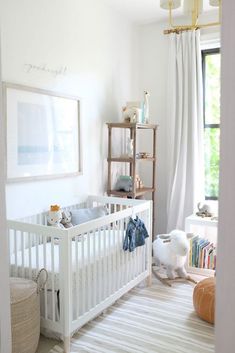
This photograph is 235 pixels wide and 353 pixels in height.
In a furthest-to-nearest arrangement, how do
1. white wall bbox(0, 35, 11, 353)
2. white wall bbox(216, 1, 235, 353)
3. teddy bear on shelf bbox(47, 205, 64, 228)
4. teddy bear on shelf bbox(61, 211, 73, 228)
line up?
teddy bear on shelf bbox(61, 211, 73, 228)
teddy bear on shelf bbox(47, 205, 64, 228)
white wall bbox(0, 35, 11, 353)
white wall bbox(216, 1, 235, 353)

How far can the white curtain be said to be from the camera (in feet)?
11.4

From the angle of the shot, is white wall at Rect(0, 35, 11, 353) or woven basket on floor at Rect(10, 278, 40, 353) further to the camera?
woven basket on floor at Rect(10, 278, 40, 353)

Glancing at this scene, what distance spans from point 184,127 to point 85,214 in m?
1.45

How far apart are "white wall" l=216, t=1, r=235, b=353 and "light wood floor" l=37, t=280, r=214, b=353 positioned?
5.52ft

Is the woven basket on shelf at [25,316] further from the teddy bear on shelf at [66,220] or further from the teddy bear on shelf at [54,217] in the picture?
the teddy bear on shelf at [66,220]

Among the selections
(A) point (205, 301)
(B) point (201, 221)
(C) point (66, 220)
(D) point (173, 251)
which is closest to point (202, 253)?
(B) point (201, 221)

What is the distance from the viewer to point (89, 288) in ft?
7.22

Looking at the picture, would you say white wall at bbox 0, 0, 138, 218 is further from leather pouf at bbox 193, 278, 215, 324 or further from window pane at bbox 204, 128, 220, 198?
leather pouf at bbox 193, 278, 215, 324

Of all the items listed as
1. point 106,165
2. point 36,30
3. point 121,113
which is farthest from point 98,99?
point 36,30

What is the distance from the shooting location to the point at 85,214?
2842mm

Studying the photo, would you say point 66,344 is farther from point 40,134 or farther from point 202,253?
point 202,253

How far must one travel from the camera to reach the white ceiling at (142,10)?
3252 millimetres

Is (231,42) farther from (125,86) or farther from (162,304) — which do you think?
(125,86)

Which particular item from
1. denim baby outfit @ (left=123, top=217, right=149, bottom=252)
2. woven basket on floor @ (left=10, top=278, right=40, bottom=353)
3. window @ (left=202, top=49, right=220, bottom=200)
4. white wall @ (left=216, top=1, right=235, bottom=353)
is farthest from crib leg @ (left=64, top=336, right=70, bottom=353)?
window @ (left=202, top=49, right=220, bottom=200)
